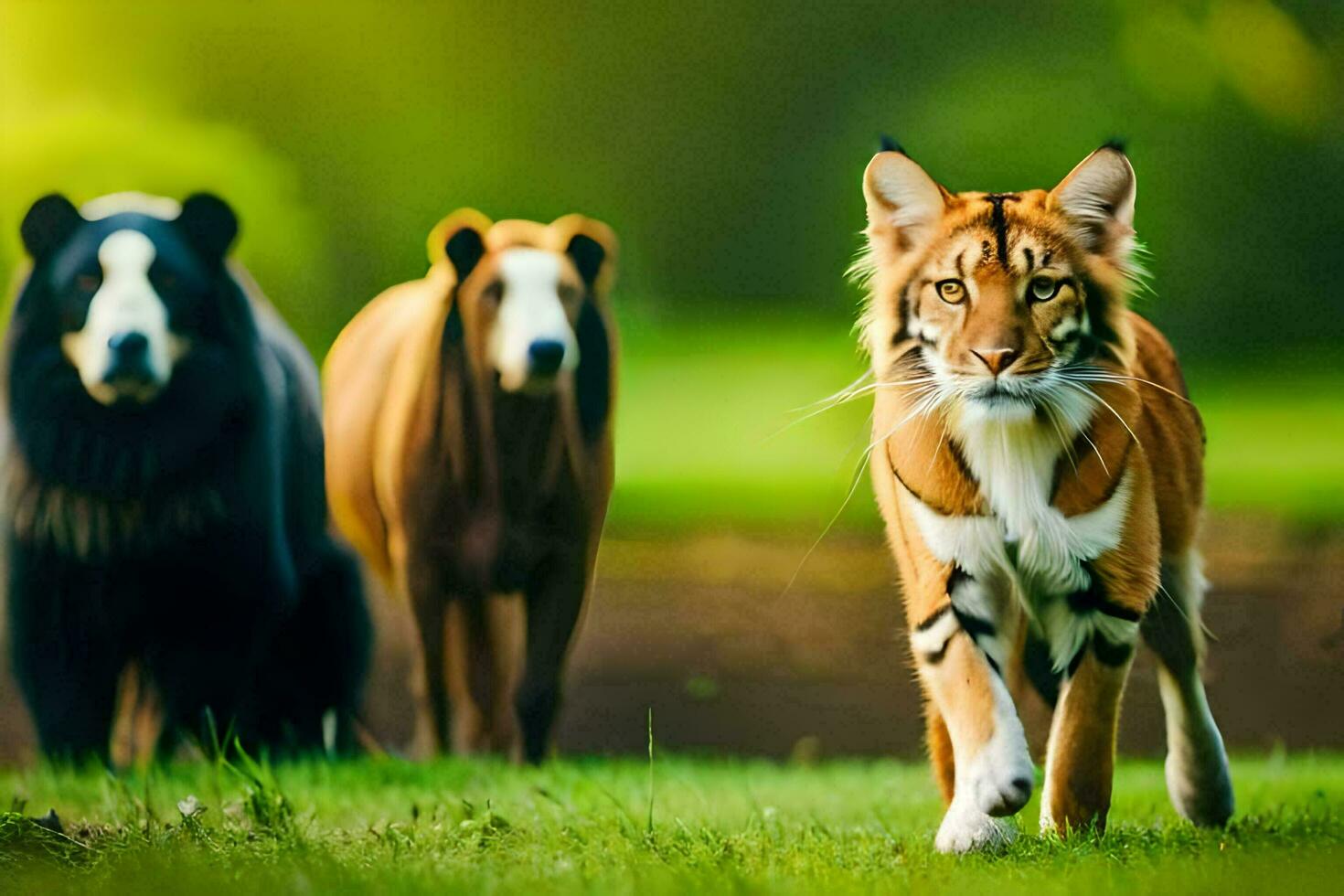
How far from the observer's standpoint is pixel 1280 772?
6.10 meters

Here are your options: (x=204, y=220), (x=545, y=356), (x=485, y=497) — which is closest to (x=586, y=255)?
(x=545, y=356)

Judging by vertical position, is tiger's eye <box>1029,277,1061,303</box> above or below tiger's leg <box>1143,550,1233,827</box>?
above

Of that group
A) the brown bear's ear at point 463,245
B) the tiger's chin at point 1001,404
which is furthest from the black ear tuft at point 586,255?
the tiger's chin at point 1001,404

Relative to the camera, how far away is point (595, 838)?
4691 millimetres

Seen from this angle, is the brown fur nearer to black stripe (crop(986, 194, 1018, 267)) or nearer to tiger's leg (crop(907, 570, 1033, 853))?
tiger's leg (crop(907, 570, 1033, 853))

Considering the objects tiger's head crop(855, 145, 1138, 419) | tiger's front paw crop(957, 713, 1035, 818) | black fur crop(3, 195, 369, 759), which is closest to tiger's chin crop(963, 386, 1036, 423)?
tiger's head crop(855, 145, 1138, 419)

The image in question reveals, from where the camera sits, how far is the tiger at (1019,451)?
450 centimetres

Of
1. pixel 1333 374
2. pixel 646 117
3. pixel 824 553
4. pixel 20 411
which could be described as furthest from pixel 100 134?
pixel 1333 374

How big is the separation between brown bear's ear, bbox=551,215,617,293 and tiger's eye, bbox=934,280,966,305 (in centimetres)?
234

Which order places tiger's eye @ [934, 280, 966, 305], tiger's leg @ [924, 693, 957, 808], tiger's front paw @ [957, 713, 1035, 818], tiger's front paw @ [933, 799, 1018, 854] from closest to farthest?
tiger's front paw @ [957, 713, 1035, 818] < tiger's front paw @ [933, 799, 1018, 854] < tiger's eye @ [934, 280, 966, 305] < tiger's leg @ [924, 693, 957, 808]

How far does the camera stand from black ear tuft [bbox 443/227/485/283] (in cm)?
658

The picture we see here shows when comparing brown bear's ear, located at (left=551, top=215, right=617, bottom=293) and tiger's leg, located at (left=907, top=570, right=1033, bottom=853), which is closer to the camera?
tiger's leg, located at (left=907, top=570, right=1033, bottom=853)

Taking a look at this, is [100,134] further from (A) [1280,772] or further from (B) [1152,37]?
A: (A) [1280,772]

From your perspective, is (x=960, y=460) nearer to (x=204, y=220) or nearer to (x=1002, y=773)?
(x=1002, y=773)
